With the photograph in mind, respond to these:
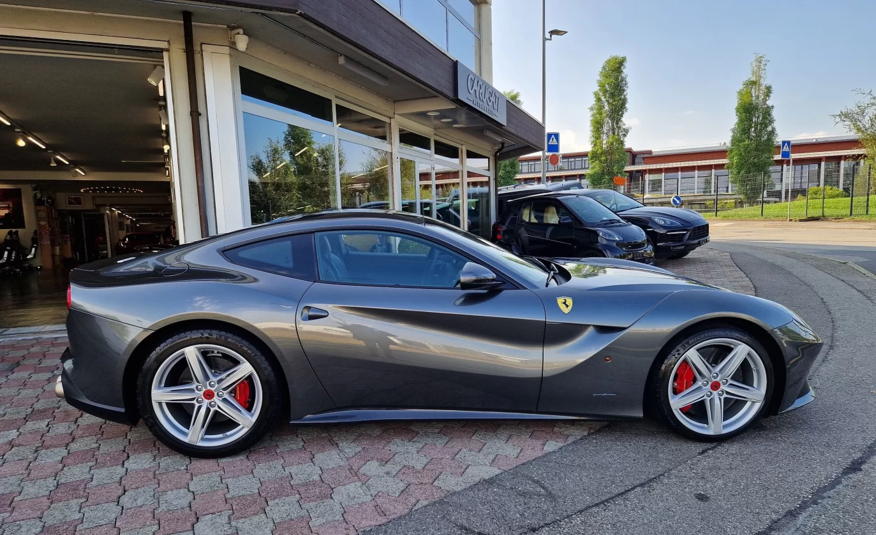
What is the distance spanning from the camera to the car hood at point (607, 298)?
260 centimetres

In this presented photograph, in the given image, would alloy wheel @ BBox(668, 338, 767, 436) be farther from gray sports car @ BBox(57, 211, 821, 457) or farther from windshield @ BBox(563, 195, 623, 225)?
windshield @ BBox(563, 195, 623, 225)

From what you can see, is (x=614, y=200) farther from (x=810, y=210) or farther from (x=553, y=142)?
(x=810, y=210)

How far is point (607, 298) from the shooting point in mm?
2652

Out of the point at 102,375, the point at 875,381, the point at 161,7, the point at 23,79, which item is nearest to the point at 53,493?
the point at 102,375

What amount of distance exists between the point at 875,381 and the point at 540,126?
11.4 metres

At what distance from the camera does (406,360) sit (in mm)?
2564

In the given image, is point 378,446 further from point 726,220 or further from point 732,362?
point 726,220

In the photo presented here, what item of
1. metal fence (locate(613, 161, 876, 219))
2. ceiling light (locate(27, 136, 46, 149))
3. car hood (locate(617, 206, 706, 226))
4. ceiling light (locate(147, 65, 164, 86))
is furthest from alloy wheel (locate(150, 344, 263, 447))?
metal fence (locate(613, 161, 876, 219))

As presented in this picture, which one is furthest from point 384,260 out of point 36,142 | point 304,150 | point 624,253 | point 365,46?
point 36,142

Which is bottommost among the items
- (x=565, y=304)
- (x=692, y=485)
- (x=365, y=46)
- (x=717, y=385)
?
(x=692, y=485)

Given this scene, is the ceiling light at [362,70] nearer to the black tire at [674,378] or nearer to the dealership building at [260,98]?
the dealership building at [260,98]

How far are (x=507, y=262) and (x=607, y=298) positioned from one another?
616 mm

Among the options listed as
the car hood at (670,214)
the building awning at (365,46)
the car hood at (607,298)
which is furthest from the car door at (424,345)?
the car hood at (670,214)

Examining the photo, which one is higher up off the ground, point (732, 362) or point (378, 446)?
point (732, 362)
